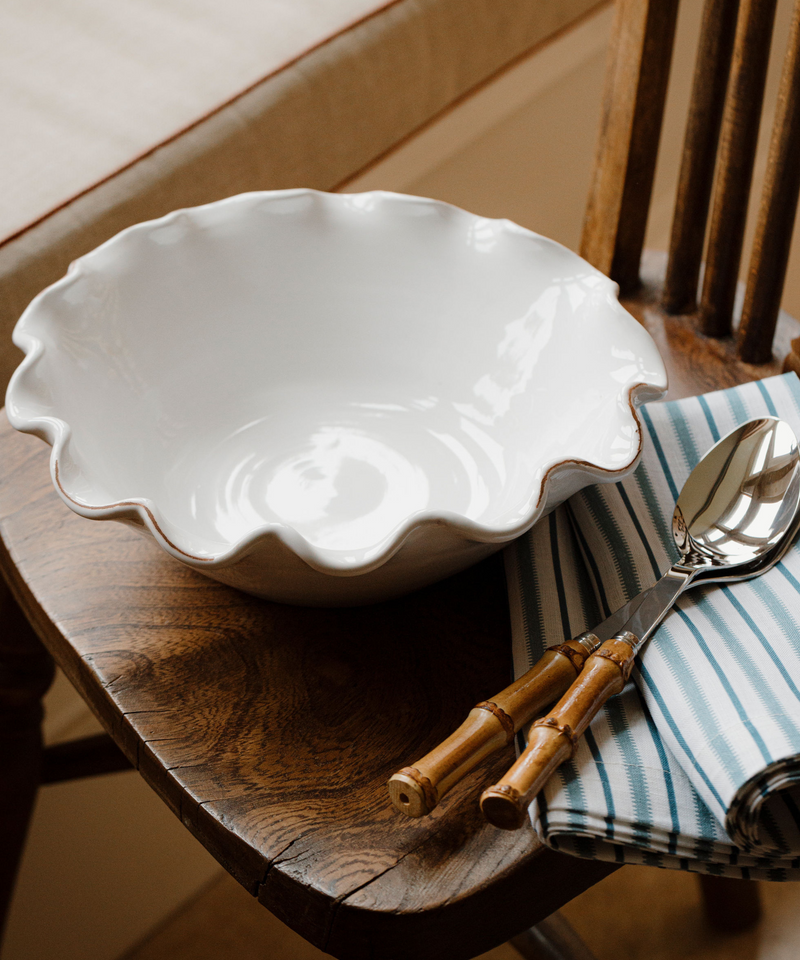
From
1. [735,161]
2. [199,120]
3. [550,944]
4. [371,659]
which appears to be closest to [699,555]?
[371,659]

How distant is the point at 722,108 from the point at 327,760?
0.43 m

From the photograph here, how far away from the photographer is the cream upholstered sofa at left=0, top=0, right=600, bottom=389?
0.69 metres

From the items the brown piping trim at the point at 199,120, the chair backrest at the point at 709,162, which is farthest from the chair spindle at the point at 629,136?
the brown piping trim at the point at 199,120

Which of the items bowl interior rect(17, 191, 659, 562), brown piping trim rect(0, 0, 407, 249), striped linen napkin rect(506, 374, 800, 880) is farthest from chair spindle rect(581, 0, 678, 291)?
brown piping trim rect(0, 0, 407, 249)

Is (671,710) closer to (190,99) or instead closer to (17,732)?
(17,732)

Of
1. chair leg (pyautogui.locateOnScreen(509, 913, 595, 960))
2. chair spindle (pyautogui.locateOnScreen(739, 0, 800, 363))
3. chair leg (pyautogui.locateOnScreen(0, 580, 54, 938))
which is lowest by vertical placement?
chair leg (pyautogui.locateOnScreen(509, 913, 595, 960))

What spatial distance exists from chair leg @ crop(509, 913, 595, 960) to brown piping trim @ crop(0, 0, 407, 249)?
0.63 m

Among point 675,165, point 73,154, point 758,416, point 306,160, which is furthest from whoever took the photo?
point 675,165

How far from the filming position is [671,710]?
0.33m

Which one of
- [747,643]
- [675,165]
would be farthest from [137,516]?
[675,165]

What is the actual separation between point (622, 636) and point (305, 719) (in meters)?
0.13

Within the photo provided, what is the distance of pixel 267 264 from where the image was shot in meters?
0.51

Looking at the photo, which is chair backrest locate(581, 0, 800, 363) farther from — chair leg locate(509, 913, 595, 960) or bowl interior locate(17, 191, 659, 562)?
chair leg locate(509, 913, 595, 960)

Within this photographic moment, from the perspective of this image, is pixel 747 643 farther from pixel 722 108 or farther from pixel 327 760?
pixel 722 108
